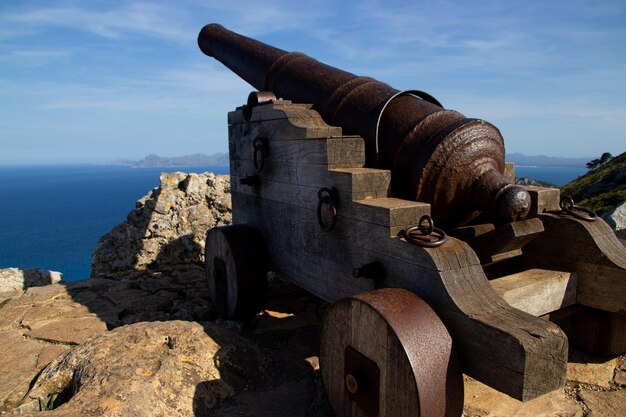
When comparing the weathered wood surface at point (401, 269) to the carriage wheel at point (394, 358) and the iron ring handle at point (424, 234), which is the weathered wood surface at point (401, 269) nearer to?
the iron ring handle at point (424, 234)

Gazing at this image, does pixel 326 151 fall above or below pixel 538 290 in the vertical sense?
above

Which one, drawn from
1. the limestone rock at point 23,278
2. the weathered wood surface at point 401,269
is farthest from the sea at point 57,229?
the weathered wood surface at point 401,269

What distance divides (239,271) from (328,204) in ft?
4.35

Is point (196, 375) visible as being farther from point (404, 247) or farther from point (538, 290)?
point (538, 290)

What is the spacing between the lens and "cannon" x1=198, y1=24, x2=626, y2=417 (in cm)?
220

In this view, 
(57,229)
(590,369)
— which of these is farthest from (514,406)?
(57,229)

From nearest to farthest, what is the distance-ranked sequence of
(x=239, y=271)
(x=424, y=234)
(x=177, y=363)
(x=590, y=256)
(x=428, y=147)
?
1. (x=424, y=234)
2. (x=428, y=147)
3. (x=177, y=363)
4. (x=590, y=256)
5. (x=239, y=271)

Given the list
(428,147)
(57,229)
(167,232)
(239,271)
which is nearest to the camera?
(428,147)

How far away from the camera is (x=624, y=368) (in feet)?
11.2

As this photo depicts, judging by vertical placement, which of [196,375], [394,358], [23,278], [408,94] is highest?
[408,94]

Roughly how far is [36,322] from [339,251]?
121 inches

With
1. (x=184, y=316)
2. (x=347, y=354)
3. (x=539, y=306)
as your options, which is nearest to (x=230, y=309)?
(x=184, y=316)

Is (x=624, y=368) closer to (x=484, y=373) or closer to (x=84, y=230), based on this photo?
(x=484, y=373)

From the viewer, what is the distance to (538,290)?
306 centimetres
